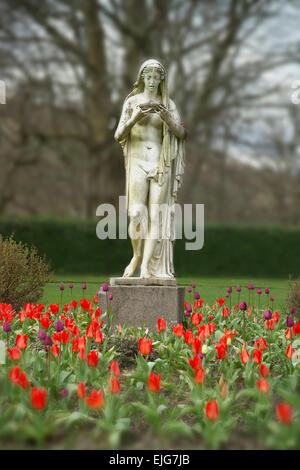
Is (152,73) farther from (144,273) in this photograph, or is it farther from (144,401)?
(144,401)

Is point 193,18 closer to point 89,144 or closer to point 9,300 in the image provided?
point 89,144

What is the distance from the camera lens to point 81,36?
707 inches

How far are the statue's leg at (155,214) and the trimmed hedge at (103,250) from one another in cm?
1022

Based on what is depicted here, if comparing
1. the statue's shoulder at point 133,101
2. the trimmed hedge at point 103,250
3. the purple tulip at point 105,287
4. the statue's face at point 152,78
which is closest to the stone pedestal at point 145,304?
the purple tulip at point 105,287

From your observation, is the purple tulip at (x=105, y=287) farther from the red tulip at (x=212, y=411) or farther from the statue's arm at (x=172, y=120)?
the red tulip at (x=212, y=411)

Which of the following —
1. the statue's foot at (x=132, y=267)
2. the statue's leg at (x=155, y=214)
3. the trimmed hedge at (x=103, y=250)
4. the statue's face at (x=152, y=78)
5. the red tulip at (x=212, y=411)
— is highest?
the trimmed hedge at (x=103, y=250)

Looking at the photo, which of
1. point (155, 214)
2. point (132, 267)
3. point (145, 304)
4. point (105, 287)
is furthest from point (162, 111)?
point (145, 304)

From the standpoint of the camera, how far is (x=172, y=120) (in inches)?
270

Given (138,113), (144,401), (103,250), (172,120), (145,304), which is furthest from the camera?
(103,250)

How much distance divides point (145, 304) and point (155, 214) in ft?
3.66

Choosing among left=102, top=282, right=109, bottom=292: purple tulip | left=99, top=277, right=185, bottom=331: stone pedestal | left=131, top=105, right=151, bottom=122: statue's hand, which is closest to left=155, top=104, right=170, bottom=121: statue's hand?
left=131, top=105, right=151, bottom=122: statue's hand

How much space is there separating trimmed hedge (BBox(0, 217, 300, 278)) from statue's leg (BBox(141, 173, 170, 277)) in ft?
33.5

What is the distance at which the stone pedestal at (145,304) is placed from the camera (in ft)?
21.6

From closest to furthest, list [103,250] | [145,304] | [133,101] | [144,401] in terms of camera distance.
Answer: [144,401]
[145,304]
[133,101]
[103,250]
